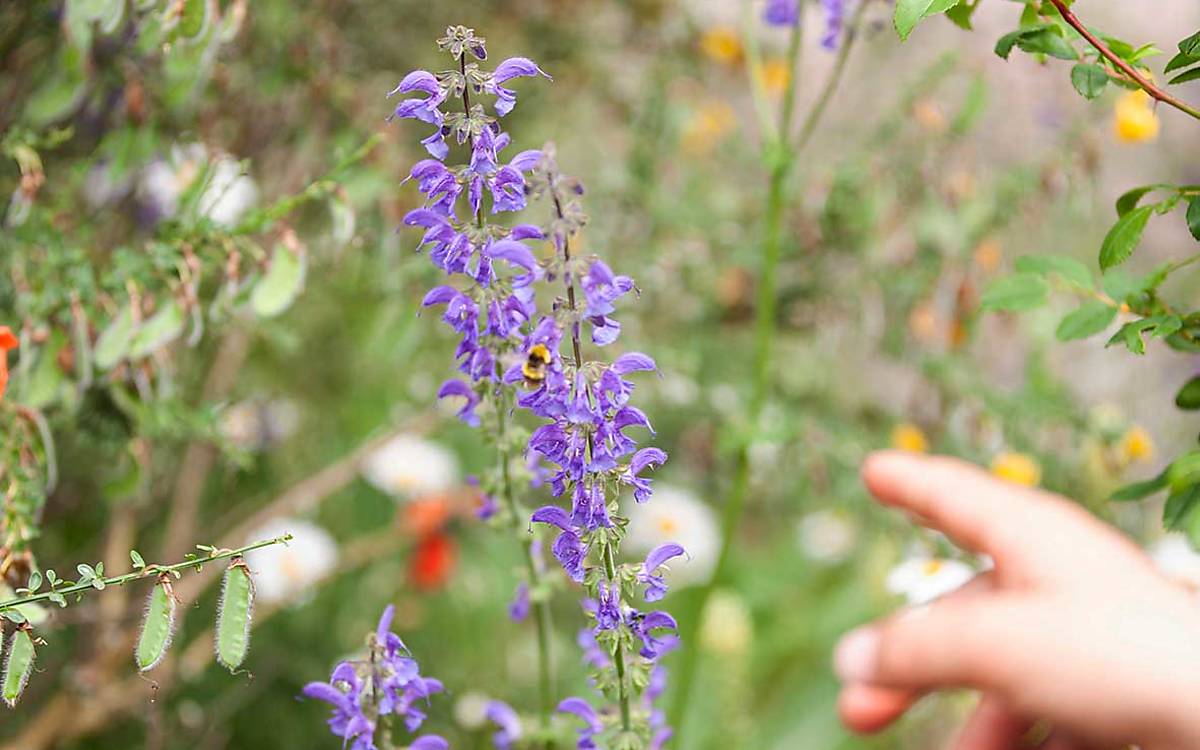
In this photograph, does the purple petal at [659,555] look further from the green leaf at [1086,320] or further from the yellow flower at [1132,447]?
the yellow flower at [1132,447]

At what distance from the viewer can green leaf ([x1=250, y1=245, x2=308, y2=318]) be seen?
93 cm

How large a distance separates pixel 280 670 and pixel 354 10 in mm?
944

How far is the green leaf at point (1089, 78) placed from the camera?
0.75 meters

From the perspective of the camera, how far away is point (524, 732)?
0.93 m

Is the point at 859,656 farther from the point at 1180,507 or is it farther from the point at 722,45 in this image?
the point at 722,45

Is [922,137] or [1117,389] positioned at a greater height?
[1117,389]

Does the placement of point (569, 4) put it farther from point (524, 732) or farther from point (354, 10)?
point (524, 732)

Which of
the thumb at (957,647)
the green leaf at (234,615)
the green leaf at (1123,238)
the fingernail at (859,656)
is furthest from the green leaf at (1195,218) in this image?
the green leaf at (234,615)

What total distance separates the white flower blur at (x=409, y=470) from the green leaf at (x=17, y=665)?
3.44ft

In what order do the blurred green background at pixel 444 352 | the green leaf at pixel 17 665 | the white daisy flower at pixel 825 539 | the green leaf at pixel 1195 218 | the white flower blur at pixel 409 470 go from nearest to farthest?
1. the green leaf at pixel 17 665
2. the green leaf at pixel 1195 218
3. the blurred green background at pixel 444 352
4. the white flower blur at pixel 409 470
5. the white daisy flower at pixel 825 539

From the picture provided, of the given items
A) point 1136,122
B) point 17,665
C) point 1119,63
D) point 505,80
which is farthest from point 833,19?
point 17,665

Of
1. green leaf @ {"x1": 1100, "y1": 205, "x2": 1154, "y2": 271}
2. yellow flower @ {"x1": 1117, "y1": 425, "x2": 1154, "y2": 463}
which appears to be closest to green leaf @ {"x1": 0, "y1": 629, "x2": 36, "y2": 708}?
green leaf @ {"x1": 1100, "y1": 205, "x2": 1154, "y2": 271}

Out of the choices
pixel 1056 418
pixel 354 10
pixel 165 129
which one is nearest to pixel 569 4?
pixel 354 10

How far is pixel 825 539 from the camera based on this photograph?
232 centimetres
